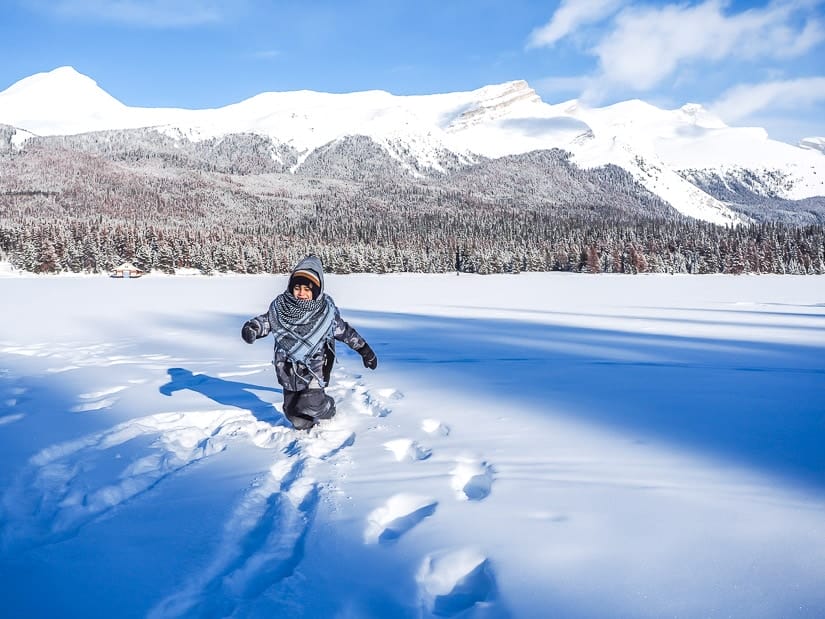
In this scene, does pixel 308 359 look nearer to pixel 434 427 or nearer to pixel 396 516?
pixel 434 427

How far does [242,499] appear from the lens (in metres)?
3.68

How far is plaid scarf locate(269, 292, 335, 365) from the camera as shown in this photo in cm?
530

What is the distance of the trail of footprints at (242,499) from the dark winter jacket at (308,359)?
478 mm

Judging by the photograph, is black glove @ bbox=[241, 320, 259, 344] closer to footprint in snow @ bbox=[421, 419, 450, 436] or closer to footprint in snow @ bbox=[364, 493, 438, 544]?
footprint in snow @ bbox=[421, 419, 450, 436]

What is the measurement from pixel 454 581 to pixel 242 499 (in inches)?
66.7

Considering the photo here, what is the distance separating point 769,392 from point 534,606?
16.8 feet

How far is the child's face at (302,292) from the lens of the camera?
5.32 m

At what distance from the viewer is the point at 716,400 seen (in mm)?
5805

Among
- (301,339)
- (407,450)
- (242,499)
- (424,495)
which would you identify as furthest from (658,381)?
(242,499)

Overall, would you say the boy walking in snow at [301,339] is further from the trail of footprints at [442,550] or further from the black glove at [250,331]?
the trail of footprints at [442,550]

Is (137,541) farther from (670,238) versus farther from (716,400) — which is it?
(670,238)

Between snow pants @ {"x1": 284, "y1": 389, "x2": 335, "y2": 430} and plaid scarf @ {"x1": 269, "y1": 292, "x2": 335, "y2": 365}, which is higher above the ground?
plaid scarf @ {"x1": 269, "y1": 292, "x2": 335, "y2": 365}

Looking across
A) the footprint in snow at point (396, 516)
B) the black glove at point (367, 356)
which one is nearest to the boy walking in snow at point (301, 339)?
the black glove at point (367, 356)

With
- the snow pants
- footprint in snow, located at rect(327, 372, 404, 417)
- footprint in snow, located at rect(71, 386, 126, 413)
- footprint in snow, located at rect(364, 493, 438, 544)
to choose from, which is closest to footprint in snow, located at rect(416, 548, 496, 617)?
footprint in snow, located at rect(364, 493, 438, 544)
